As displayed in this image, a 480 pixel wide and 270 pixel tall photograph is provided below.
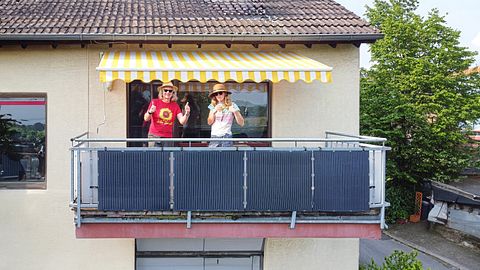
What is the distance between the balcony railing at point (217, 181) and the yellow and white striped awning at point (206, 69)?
1187 millimetres

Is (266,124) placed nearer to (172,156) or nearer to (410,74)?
(172,156)

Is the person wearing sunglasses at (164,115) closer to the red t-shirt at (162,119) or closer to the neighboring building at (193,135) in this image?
the red t-shirt at (162,119)

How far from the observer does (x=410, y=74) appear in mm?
28438

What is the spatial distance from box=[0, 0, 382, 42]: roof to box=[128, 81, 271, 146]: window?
1252 millimetres

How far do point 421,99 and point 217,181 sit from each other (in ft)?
79.3

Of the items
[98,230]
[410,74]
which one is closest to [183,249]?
[98,230]

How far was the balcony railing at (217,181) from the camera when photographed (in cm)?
749

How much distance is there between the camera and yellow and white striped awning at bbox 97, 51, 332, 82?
7.69 meters

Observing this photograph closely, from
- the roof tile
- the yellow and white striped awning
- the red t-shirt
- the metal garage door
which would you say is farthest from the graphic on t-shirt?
the metal garage door

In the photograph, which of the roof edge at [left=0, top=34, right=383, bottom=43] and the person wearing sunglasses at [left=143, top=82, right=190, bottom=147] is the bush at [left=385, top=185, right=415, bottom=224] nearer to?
the roof edge at [left=0, top=34, right=383, bottom=43]

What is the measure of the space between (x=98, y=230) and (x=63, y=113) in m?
3.11

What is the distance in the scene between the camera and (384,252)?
21.0m

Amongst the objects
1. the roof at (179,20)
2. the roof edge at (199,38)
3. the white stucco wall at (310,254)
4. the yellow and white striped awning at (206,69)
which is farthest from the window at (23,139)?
the white stucco wall at (310,254)

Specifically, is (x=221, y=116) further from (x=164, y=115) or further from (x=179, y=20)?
(x=179, y=20)
